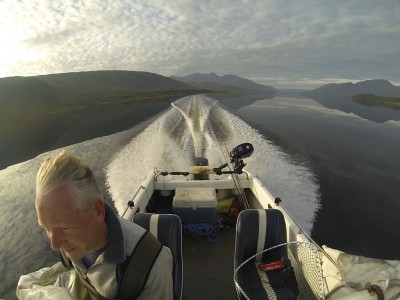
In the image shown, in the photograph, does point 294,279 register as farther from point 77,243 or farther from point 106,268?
point 77,243

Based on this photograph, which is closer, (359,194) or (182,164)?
(359,194)

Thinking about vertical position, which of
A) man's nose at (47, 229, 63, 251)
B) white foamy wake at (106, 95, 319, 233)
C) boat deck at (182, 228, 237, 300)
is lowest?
white foamy wake at (106, 95, 319, 233)

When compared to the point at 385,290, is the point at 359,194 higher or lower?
lower

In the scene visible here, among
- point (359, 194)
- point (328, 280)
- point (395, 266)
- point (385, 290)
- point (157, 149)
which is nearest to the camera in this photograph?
point (385, 290)

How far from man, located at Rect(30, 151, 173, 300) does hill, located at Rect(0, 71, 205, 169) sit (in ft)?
54.3

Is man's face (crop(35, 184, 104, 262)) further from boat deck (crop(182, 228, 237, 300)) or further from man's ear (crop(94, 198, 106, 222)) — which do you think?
boat deck (crop(182, 228, 237, 300))

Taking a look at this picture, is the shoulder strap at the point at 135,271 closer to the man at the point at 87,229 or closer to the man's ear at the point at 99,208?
the man at the point at 87,229

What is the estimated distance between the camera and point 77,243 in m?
1.61

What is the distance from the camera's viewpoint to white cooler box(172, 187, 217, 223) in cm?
565

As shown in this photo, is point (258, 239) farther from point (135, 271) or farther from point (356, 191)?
point (356, 191)

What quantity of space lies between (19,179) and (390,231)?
1449 cm

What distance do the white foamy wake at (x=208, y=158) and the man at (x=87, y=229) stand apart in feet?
23.6

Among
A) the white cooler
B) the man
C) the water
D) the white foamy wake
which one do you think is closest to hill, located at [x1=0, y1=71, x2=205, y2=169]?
the water

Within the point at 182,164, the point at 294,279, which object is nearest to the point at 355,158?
the point at 182,164
